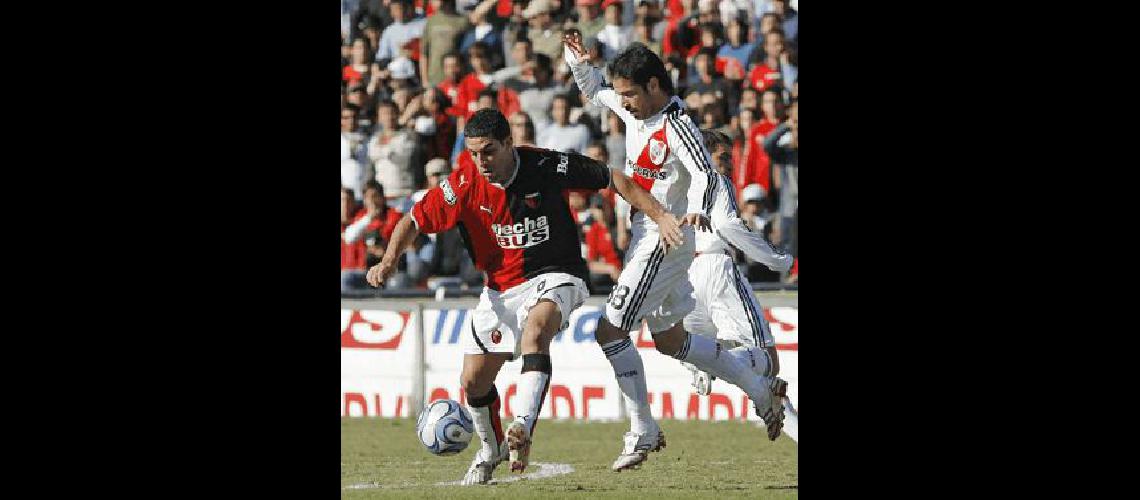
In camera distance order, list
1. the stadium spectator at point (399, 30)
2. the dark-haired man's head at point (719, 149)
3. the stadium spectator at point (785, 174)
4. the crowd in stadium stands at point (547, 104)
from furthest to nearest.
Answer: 1. the stadium spectator at point (399, 30)
2. the crowd in stadium stands at point (547, 104)
3. the stadium spectator at point (785, 174)
4. the dark-haired man's head at point (719, 149)

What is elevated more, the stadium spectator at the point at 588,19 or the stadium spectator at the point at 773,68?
the stadium spectator at the point at 588,19

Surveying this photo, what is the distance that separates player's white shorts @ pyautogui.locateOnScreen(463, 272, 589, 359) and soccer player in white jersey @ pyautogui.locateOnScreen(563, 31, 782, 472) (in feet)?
1.93

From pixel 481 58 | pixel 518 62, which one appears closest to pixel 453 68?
pixel 481 58

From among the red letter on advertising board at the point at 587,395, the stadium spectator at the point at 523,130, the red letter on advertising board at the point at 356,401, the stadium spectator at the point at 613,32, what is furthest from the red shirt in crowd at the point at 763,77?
the red letter on advertising board at the point at 356,401

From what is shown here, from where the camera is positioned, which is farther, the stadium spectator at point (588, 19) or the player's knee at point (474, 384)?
the stadium spectator at point (588, 19)

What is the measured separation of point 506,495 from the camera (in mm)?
9859

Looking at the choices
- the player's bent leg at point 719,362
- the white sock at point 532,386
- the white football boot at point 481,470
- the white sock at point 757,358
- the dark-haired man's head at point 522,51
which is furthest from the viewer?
the dark-haired man's head at point 522,51

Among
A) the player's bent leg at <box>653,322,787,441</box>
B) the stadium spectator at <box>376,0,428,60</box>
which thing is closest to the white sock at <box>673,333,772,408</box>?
the player's bent leg at <box>653,322,787,441</box>

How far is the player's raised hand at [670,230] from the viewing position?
9883 mm

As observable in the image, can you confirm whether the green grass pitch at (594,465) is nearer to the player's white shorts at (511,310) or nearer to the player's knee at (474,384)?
the player's knee at (474,384)

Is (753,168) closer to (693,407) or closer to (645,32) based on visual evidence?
(693,407)
